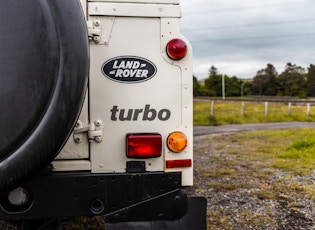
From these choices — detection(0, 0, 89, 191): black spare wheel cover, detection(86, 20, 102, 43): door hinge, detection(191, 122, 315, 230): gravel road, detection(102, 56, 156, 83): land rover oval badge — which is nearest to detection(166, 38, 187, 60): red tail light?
detection(102, 56, 156, 83): land rover oval badge

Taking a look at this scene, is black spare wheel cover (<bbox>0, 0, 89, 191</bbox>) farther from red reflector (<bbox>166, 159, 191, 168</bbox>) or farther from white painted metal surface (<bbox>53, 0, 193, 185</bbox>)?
red reflector (<bbox>166, 159, 191, 168</bbox>)

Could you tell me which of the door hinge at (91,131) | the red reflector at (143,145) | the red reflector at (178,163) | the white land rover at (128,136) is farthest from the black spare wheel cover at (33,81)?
the red reflector at (178,163)

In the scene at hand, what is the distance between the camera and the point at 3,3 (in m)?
2.04

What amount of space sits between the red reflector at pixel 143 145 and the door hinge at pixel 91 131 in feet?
Result: 0.65

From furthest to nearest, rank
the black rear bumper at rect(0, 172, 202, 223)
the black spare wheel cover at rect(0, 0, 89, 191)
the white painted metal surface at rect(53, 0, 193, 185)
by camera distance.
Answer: the white painted metal surface at rect(53, 0, 193, 185), the black rear bumper at rect(0, 172, 202, 223), the black spare wheel cover at rect(0, 0, 89, 191)

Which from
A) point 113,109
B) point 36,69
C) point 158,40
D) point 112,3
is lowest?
point 113,109

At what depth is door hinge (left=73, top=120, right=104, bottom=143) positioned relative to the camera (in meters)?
2.56

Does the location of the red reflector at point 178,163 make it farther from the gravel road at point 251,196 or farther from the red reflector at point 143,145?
the gravel road at point 251,196

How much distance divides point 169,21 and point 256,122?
19.3 meters

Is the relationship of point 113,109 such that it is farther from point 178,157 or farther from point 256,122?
point 256,122

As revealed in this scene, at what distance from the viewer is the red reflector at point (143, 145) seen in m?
2.62

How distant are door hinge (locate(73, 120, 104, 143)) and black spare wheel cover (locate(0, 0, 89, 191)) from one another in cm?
48

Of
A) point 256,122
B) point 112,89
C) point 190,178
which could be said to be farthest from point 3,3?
point 256,122

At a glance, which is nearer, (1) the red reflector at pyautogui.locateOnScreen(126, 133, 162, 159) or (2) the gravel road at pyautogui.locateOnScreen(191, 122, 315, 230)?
(1) the red reflector at pyautogui.locateOnScreen(126, 133, 162, 159)
